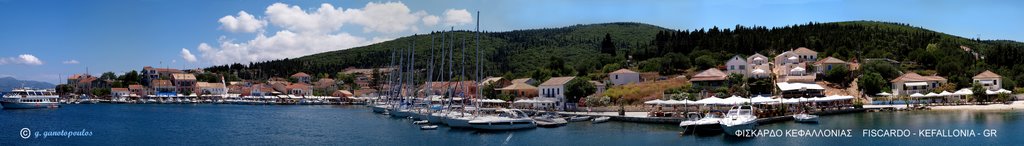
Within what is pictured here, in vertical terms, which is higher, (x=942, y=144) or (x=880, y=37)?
(x=880, y=37)

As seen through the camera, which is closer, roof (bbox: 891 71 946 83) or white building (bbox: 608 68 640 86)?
roof (bbox: 891 71 946 83)

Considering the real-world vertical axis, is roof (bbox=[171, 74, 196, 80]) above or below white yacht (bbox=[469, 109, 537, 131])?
above

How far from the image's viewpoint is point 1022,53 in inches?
3703

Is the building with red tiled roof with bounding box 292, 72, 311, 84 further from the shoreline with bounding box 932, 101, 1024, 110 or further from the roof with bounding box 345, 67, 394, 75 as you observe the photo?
the shoreline with bounding box 932, 101, 1024, 110

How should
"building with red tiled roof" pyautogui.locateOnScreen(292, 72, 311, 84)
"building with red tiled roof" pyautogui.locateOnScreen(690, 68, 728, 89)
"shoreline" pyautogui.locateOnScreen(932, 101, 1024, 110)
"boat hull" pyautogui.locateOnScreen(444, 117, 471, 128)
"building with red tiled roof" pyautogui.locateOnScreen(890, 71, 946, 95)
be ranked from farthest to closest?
1. "building with red tiled roof" pyautogui.locateOnScreen(292, 72, 311, 84)
2. "building with red tiled roof" pyautogui.locateOnScreen(690, 68, 728, 89)
3. "building with red tiled roof" pyautogui.locateOnScreen(890, 71, 946, 95)
4. "shoreline" pyautogui.locateOnScreen(932, 101, 1024, 110)
5. "boat hull" pyautogui.locateOnScreen(444, 117, 471, 128)

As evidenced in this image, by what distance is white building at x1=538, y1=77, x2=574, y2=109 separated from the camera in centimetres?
7662

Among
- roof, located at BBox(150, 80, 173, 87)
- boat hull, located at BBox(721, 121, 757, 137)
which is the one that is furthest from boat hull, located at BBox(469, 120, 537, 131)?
roof, located at BBox(150, 80, 173, 87)

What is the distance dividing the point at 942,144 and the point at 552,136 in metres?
18.7

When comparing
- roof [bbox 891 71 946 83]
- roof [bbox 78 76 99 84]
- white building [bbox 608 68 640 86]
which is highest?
roof [bbox 78 76 99 84]

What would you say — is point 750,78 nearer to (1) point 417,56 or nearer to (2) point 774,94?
(2) point 774,94

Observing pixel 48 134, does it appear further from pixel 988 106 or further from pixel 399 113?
pixel 988 106

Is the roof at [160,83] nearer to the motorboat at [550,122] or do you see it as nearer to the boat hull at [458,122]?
the boat hull at [458,122]

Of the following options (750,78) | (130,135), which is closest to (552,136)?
(130,135)

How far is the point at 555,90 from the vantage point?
257 ft
